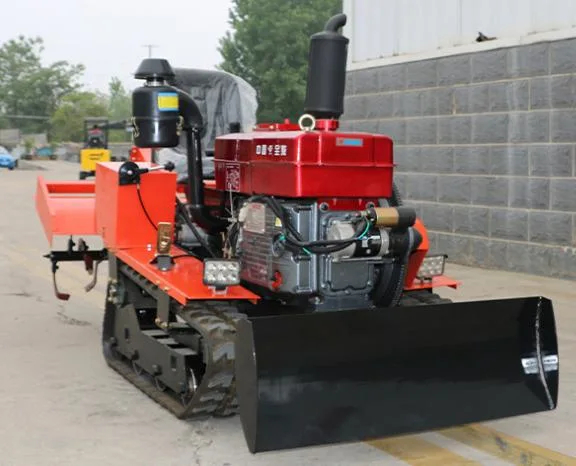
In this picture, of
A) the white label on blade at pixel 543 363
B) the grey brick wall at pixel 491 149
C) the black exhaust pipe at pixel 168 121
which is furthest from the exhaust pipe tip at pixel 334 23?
the grey brick wall at pixel 491 149

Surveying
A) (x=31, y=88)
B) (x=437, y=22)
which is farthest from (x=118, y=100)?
(x=437, y=22)

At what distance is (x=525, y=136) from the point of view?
38.4ft

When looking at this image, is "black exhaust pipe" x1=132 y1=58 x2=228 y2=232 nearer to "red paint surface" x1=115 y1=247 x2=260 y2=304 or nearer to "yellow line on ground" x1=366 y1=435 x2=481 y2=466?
"red paint surface" x1=115 y1=247 x2=260 y2=304

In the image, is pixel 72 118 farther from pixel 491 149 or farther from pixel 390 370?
pixel 390 370

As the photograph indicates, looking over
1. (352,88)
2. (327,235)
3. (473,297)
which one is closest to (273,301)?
(327,235)

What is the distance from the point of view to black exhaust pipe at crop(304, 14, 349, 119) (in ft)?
19.1

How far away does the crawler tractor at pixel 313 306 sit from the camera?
500cm

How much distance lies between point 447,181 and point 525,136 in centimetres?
143

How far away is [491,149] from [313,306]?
702cm

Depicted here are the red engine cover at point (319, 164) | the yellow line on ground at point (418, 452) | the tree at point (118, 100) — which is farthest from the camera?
the tree at point (118, 100)

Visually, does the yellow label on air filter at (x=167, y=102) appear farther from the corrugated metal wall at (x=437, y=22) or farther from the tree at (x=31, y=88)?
the tree at (x=31, y=88)

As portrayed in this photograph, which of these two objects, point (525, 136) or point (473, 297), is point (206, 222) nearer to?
point (473, 297)

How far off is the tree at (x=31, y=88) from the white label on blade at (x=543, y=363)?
286ft

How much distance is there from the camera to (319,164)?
18.2ft
